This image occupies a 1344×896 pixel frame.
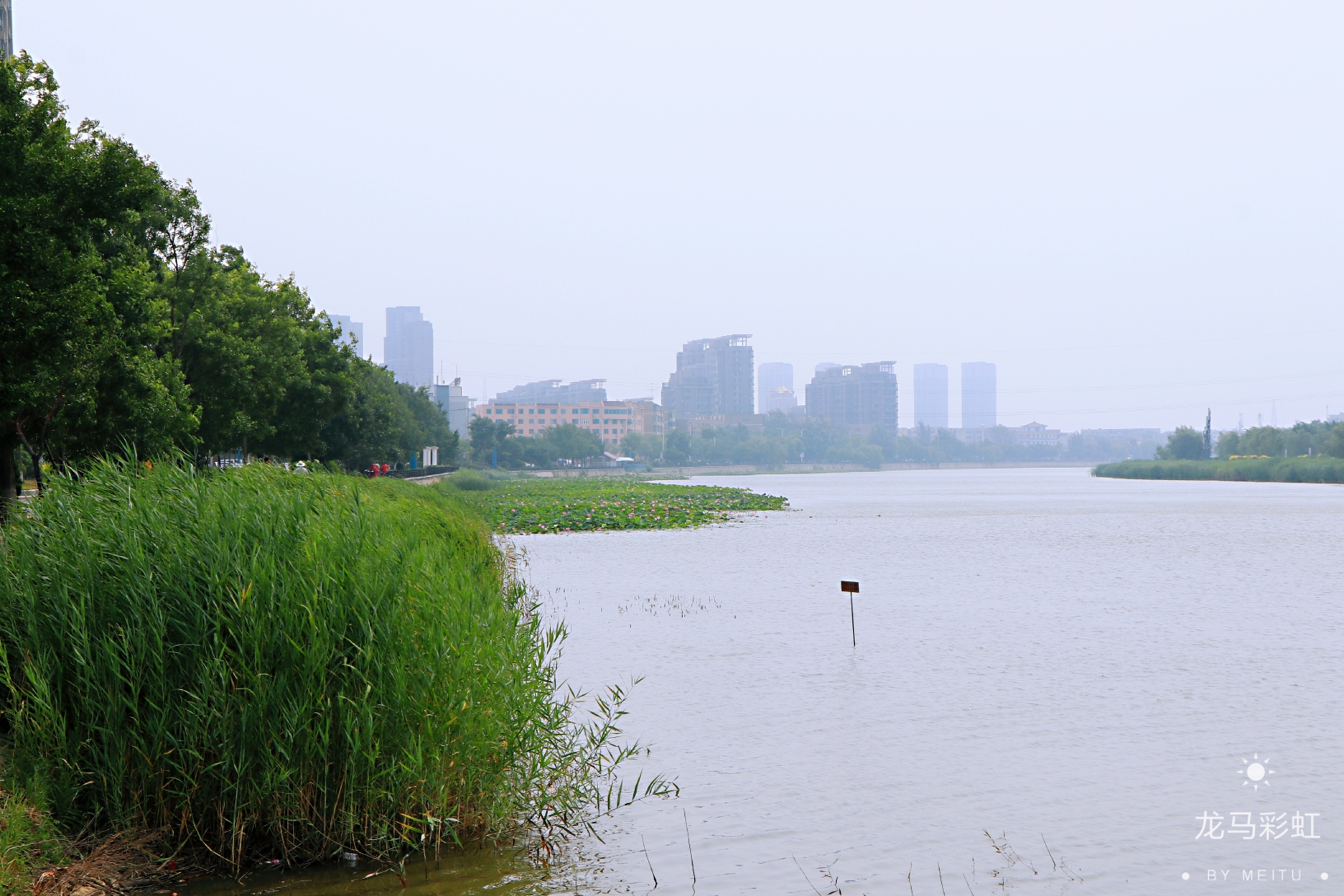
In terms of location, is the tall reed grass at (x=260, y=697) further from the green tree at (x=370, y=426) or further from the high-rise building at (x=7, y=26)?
the high-rise building at (x=7, y=26)

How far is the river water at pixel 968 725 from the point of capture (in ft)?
24.2

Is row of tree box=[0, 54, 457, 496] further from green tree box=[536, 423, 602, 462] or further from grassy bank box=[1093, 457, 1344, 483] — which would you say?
green tree box=[536, 423, 602, 462]

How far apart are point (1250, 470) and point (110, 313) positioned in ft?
343

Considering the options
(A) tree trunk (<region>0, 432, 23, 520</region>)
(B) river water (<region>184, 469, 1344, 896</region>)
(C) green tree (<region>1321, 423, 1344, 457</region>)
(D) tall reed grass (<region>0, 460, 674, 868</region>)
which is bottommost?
(B) river water (<region>184, 469, 1344, 896</region>)

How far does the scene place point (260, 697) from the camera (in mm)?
6547

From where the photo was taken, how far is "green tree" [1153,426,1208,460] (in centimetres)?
12719

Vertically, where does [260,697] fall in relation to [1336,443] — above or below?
below

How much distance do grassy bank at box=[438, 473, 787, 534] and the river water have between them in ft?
47.0

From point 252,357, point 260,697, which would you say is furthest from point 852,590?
Answer: point 252,357

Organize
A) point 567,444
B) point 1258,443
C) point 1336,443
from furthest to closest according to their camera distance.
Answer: point 567,444 < point 1258,443 < point 1336,443

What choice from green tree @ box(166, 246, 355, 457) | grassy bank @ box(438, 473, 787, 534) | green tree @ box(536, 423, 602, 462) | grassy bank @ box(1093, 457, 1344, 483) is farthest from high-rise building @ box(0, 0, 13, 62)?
green tree @ box(536, 423, 602, 462)

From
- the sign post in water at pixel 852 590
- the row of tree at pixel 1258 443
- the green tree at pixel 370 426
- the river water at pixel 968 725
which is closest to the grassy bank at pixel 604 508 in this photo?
the green tree at pixel 370 426

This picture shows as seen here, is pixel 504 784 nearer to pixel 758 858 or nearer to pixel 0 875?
pixel 758 858

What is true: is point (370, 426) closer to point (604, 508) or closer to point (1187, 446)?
point (604, 508)
